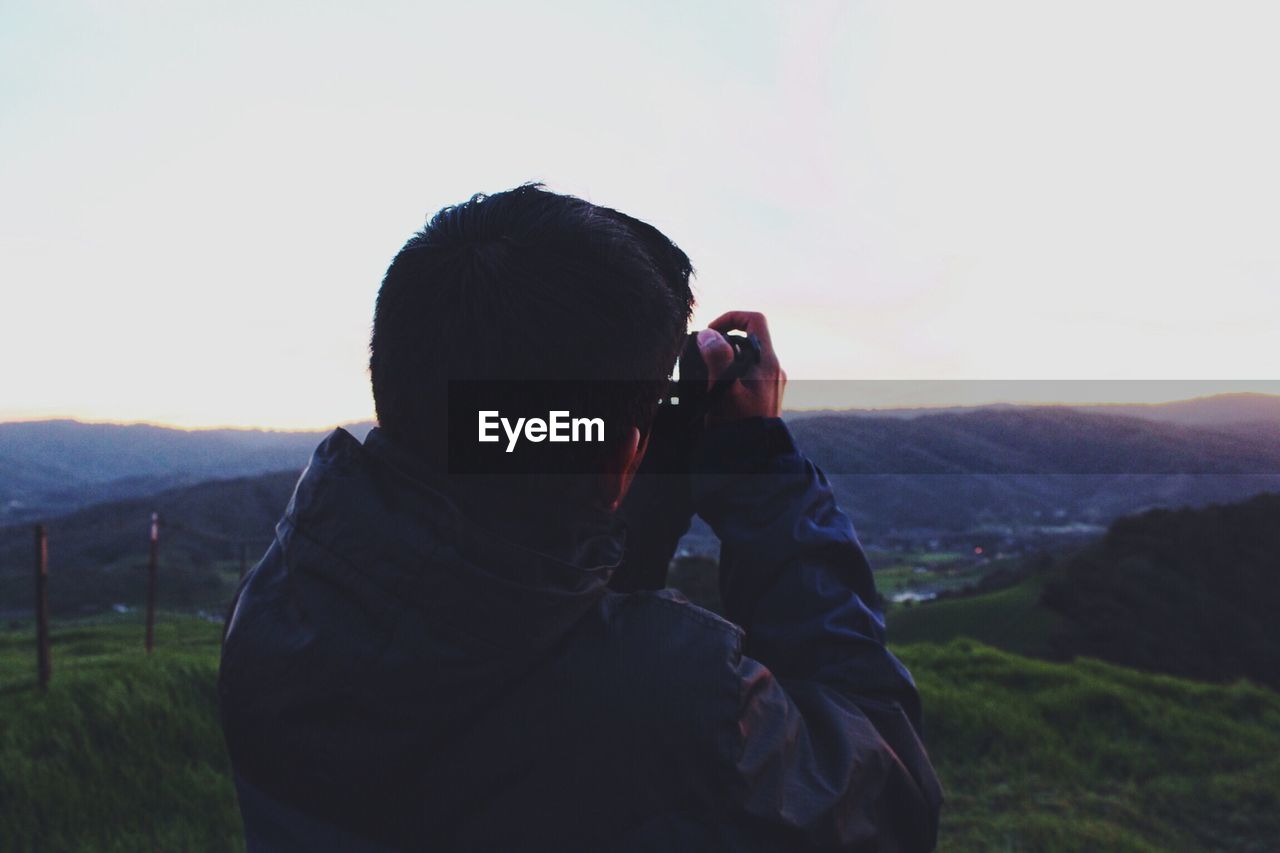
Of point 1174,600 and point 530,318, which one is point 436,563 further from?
point 1174,600

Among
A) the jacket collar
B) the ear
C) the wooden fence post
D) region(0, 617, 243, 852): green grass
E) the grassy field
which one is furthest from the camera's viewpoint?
the wooden fence post

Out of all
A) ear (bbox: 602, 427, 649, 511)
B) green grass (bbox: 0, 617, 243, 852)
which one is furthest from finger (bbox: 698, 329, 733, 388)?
green grass (bbox: 0, 617, 243, 852)

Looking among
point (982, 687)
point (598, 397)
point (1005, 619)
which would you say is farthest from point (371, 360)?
point (1005, 619)

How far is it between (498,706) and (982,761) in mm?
5625

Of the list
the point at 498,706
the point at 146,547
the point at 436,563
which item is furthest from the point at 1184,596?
the point at 146,547

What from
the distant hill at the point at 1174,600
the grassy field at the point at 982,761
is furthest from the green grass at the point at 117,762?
the distant hill at the point at 1174,600

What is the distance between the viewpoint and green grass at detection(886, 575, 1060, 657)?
43.4ft

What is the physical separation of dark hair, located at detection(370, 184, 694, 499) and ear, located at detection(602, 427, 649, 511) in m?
0.02

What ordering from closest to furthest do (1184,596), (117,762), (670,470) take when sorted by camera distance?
1. (670,470)
2. (117,762)
3. (1184,596)

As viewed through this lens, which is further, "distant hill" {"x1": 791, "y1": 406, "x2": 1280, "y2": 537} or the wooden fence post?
"distant hill" {"x1": 791, "y1": 406, "x2": 1280, "y2": 537}

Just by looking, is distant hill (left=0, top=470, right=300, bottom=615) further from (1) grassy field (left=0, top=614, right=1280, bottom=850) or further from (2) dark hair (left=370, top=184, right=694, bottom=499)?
(2) dark hair (left=370, top=184, right=694, bottom=499)

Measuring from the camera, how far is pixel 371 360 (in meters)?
1.23

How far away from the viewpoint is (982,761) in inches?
222

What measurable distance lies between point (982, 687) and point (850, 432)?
671 centimetres
